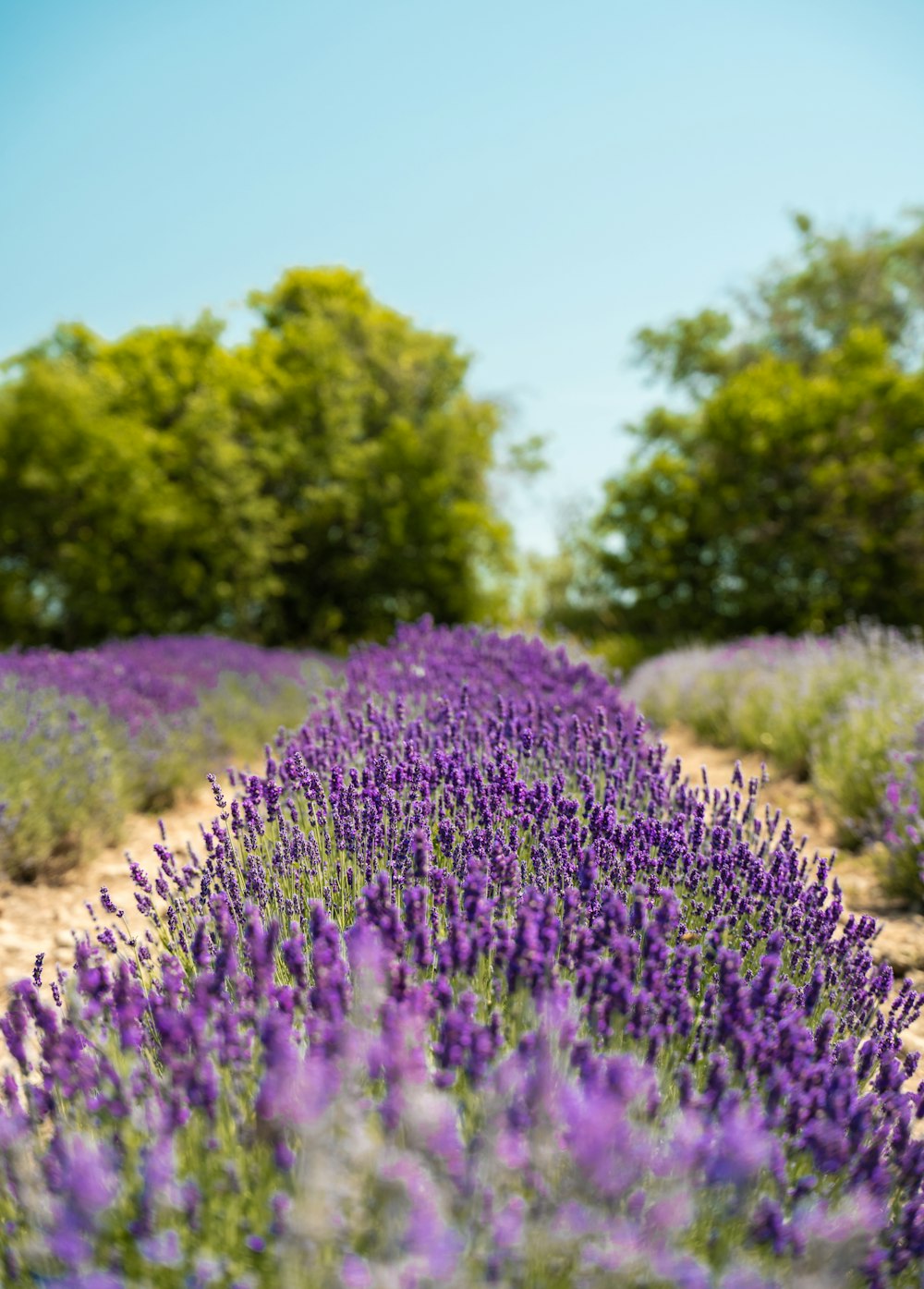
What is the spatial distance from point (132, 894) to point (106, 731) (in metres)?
1.90

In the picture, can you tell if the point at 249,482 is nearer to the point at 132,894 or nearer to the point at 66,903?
the point at 66,903

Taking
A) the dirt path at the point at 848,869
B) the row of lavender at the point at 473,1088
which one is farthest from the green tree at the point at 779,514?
the row of lavender at the point at 473,1088

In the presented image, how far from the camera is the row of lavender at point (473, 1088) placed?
3.72 ft

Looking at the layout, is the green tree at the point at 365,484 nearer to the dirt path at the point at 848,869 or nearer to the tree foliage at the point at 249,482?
the tree foliage at the point at 249,482

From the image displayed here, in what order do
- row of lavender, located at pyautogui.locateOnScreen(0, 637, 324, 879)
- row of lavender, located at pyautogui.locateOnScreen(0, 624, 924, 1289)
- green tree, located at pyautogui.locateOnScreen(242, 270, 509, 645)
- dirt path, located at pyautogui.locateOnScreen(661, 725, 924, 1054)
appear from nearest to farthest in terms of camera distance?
row of lavender, located at pyautogui.locateOnScreen(0, 624, 924, 1289) < dirt path, located at pyautogui.locateOnScreen(661, 725, 924, 1054) < row of lavender, located at pyautogui.locateOnScreen(0, 637, 324, 879) < green tree, located at pyautogui.locateOnScreen(242, 270, 509, 645)

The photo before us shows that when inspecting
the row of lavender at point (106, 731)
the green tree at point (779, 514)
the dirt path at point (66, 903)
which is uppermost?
the green tree at point (779, 514)

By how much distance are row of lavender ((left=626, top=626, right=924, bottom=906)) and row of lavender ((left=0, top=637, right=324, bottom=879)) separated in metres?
3.96

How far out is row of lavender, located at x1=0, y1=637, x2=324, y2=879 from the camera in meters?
4.35

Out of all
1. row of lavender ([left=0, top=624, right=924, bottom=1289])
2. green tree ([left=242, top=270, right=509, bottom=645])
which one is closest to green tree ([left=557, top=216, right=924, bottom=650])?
green tree ([left=242, top=270, right=509, bottom=645])

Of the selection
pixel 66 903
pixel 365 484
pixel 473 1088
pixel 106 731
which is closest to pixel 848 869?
pixel 473 1088

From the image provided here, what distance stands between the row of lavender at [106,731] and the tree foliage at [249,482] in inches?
175

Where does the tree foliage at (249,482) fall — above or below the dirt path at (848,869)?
above

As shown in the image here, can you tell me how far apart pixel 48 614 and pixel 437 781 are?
11.8 meters

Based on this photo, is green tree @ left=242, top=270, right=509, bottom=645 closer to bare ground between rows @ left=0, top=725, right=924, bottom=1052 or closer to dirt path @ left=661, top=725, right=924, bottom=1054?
dirt path @ left=661, top=725, right=924, bottom=1054
